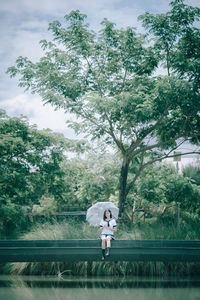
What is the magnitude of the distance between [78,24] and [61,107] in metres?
3.09

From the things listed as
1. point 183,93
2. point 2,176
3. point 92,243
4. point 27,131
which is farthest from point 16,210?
point 183,93

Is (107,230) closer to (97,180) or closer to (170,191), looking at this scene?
(170,191)

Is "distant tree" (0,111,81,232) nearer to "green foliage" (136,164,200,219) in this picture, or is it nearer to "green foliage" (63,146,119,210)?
"green foliage" (63,146,119,210)

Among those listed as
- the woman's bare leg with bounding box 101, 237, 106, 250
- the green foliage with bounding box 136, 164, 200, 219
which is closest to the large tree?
the green foliage with bounding box 136, 164, 200, 219

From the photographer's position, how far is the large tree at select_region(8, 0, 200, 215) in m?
11.3

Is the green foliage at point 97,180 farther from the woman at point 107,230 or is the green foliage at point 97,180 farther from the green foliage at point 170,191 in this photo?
the woman at point 107,230

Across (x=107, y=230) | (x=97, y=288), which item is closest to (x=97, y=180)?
(x=107, y=230)

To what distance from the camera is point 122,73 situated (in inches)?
498

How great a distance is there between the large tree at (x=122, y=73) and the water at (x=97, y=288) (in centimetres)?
459

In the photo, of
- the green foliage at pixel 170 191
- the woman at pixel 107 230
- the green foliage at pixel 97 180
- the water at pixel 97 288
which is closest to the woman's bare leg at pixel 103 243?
the woman at pixel 107 230

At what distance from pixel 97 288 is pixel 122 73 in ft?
26.3

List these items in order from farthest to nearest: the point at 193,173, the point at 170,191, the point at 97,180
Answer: the point at 193,173 → the point at 97,180 → the point at 170,191

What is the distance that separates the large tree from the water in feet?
15.1

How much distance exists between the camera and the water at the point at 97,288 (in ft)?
21.6
